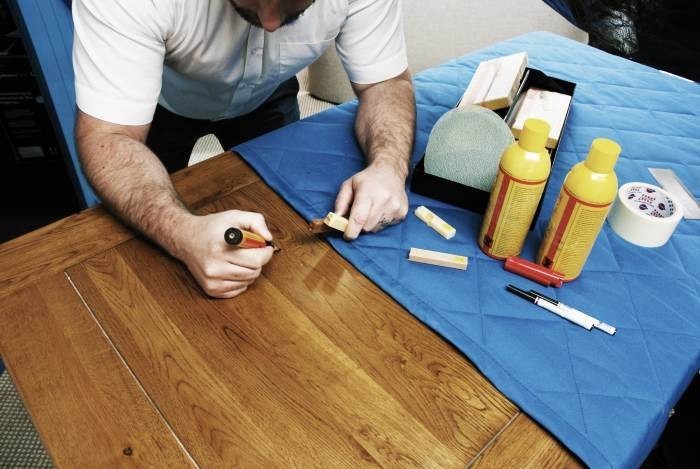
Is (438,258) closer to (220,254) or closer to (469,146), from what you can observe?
(469,146)

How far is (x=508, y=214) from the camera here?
2.36 feet

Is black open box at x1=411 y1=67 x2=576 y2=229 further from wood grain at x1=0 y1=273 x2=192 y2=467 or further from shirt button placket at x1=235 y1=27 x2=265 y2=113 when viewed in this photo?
wood grain at x1=0 y1=273 x2=192 y2=467

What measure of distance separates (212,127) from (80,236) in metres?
0.67

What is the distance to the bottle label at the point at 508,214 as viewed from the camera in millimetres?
685

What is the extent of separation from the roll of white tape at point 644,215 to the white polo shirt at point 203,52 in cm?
55

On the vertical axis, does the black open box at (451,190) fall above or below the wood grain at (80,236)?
above

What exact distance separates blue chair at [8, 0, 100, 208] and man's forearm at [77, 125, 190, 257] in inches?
17.6

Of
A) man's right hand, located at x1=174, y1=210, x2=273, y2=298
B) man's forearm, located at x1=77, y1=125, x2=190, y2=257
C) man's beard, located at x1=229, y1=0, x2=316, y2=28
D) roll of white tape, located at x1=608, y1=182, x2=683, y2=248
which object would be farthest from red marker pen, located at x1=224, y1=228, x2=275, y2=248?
roll of white tape, located at x1=608, y1=182, x2=683, y2=248

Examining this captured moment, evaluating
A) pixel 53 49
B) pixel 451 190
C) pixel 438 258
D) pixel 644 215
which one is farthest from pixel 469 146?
pixel 53 49

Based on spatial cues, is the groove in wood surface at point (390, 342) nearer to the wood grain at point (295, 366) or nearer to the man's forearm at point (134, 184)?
the wood grain at point (295, 366)

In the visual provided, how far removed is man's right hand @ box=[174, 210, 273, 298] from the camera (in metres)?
0.69

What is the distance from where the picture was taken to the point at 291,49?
111cm

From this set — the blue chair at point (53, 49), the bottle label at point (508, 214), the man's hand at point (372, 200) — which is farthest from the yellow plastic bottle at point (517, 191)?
the blue chair at point (53, 49)

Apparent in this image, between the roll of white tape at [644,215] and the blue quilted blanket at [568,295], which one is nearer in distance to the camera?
the blue quilted blanket at [568,295]
